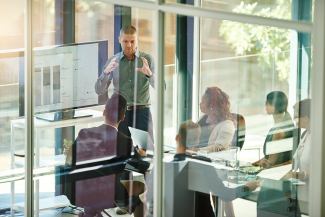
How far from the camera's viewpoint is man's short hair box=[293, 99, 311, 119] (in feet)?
5.36

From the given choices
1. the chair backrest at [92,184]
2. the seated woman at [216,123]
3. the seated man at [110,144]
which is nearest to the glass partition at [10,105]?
the chair backrest at [92,184]

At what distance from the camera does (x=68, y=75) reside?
109 inches

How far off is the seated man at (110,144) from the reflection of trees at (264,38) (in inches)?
36.6

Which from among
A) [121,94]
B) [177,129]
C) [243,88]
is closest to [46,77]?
[121,94]

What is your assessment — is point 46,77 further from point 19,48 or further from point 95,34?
point 95,34

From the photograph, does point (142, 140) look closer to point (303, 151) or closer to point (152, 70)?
point (152, 70)

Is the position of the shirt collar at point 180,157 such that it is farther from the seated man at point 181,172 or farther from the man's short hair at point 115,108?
the man's short hair at point 115,108

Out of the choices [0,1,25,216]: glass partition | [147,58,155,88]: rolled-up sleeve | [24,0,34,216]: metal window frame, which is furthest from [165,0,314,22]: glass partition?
[0,1,25,216]: glass partition

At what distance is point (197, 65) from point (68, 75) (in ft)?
3.86

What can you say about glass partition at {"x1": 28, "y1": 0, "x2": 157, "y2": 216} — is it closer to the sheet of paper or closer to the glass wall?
the glass wall

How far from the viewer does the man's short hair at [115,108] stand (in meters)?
2.47

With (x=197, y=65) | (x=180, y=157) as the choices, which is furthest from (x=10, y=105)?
(x=197, y=65)

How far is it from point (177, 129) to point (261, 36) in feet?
2.40

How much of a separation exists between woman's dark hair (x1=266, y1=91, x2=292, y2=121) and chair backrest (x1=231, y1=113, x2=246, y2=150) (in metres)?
0.18
